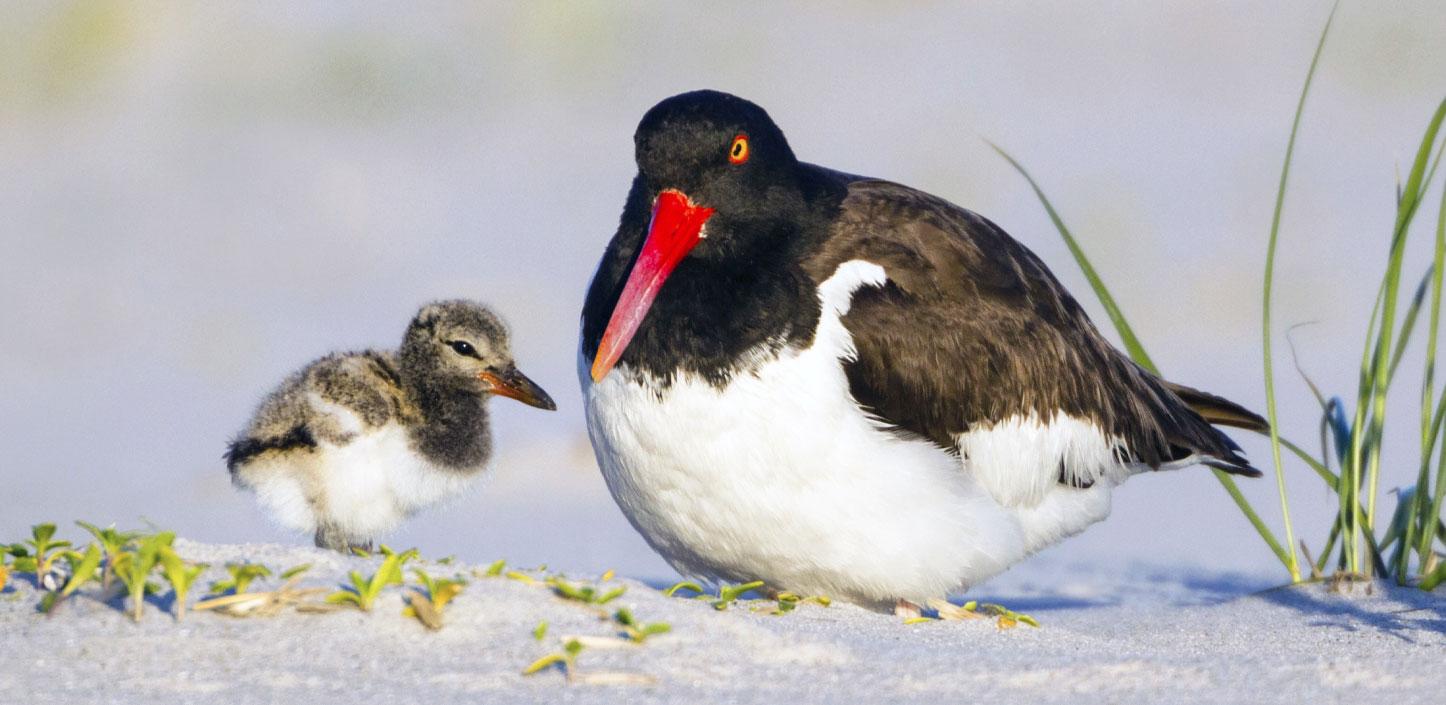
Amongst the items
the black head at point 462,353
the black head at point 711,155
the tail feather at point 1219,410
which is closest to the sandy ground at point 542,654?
the black head at point 711,155

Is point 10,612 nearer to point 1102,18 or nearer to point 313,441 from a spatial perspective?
point 313,441

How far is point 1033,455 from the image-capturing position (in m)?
5.80

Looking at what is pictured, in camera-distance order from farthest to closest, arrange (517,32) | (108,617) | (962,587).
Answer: (517,32), (962,587), (108,617)

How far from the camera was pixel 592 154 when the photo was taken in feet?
45.6

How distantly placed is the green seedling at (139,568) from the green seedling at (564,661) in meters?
0.87

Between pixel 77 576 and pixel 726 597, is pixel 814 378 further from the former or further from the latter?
pixel 77 576

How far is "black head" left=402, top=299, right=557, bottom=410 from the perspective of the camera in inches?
250

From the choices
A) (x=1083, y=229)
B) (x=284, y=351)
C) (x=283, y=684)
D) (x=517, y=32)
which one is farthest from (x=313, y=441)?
(x=517, y=32)

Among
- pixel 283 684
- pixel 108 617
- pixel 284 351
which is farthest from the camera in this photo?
pixel 284 351

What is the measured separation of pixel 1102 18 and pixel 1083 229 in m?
4.39

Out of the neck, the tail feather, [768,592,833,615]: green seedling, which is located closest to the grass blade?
the tail feather

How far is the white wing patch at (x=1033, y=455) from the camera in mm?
5660

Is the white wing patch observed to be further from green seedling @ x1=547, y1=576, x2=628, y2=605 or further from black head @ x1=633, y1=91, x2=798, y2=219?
green seedling @ x1=547, y1=576, x2=628, y2=605

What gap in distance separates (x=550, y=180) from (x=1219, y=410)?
741 cm
